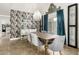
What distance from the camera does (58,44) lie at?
2459 millimetres

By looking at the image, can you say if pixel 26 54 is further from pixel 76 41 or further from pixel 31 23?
pixel 76 41

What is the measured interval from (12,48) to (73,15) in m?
1.33

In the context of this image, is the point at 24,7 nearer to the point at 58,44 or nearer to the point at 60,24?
the point at 60,24

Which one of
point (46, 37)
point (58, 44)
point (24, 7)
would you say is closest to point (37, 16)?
point (24, 7)

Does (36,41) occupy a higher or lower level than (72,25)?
lower

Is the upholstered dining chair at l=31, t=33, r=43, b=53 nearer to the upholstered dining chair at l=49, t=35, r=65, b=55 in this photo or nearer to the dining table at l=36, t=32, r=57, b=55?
the dining table at l=36, t=32, r=57, b=55

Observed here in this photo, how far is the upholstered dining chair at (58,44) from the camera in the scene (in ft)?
7.98

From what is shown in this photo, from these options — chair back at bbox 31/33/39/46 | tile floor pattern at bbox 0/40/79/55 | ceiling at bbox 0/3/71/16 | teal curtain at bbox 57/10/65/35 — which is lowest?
tile floor pattern at bbox 0/40/79/55

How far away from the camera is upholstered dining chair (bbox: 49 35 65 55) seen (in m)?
2.43

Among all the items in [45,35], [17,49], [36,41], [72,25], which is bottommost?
[17,49]

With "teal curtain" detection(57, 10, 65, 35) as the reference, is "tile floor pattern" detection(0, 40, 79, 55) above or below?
below

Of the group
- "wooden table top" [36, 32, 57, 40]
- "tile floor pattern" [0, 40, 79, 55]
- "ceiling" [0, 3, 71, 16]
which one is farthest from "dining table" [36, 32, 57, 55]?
"ceiling" [0, 3, 71, 16]

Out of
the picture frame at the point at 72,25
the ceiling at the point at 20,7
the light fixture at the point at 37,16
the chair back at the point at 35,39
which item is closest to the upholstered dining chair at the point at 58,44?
the picture frame at the point at 72,25

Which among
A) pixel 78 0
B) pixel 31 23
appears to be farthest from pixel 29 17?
pixel 78 0
